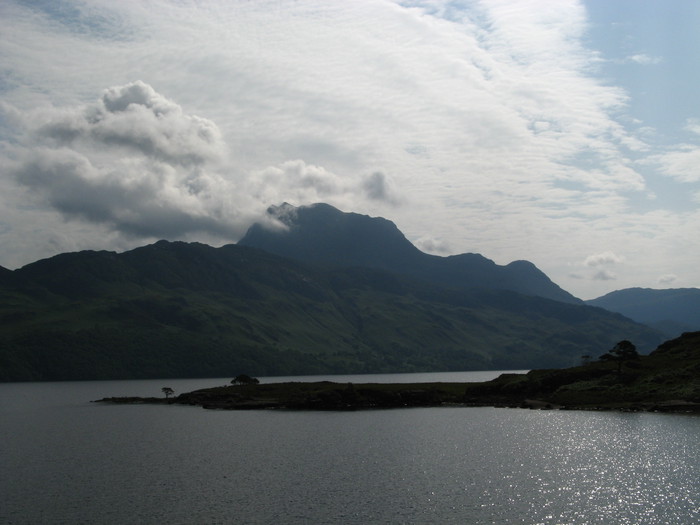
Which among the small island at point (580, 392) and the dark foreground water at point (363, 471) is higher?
the small island at point (580, 392)

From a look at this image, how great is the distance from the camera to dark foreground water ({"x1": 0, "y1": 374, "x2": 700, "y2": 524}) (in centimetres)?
6444

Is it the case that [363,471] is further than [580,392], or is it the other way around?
[580,392]

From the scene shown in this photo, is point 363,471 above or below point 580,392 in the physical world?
below

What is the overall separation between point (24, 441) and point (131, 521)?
7570 cm

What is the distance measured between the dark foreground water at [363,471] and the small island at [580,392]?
1334cm

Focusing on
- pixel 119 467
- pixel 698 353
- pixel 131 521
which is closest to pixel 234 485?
pixel 131 521

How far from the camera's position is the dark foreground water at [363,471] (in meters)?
64.4

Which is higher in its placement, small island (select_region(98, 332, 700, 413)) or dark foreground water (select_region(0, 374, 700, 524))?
small island (select_region(98, 332, 700, 413))

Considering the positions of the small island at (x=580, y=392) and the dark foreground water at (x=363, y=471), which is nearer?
the dark foreground water at (x=363, y=471)

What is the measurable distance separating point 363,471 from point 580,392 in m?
101

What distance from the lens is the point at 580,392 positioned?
166375 millimetres

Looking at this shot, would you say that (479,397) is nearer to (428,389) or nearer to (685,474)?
(428,389)

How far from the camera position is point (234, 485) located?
78.9m

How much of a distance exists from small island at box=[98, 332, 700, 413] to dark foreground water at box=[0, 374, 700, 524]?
43.8 ft
